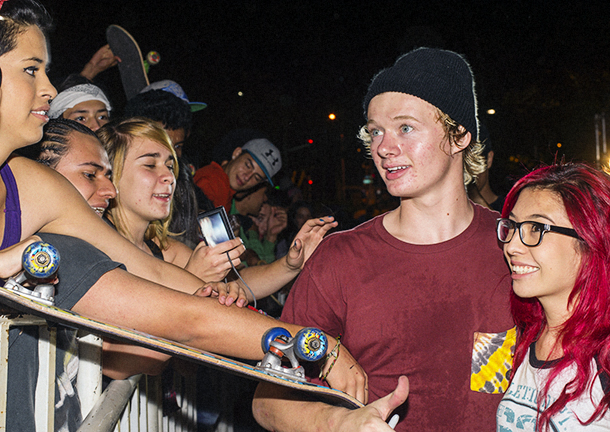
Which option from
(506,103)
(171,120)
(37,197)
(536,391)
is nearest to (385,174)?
(536,391)

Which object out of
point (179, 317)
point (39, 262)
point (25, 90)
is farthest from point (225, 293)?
point (39, 262)

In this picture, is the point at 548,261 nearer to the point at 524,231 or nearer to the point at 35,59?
the point at 524,231

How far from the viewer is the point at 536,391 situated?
6.41 feet

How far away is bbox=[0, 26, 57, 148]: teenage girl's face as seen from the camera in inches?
73.0

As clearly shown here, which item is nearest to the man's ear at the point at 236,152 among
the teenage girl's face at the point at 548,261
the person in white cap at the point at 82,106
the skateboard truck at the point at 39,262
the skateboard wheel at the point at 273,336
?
the person in white cap at the point at 82,106

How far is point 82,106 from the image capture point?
3939 millimetres

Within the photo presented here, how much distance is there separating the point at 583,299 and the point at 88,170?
240 centimetres

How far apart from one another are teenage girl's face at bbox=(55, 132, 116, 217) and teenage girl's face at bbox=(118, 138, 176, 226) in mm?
414

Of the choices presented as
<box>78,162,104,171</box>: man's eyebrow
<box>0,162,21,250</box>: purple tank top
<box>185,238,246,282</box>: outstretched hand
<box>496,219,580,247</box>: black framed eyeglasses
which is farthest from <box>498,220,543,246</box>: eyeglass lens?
<box>78,162,104,171</box>: man's eyebrow

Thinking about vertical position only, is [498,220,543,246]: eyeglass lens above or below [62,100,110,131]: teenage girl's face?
below

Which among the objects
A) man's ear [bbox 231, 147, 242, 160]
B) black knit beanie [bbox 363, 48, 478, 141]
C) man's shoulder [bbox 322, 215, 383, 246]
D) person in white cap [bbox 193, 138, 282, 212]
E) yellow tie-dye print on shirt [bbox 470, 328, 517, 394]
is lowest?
yellow tie-dye print on shirt [bbox 470, 328, 517, 394]

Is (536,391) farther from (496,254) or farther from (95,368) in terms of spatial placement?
(95,368)

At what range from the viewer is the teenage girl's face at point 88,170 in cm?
268

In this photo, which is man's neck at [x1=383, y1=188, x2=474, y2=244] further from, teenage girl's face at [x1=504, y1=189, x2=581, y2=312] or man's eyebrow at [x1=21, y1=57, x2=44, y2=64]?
man's eyebrow at [x1=21, y1=57, x2=44, y2=64]
